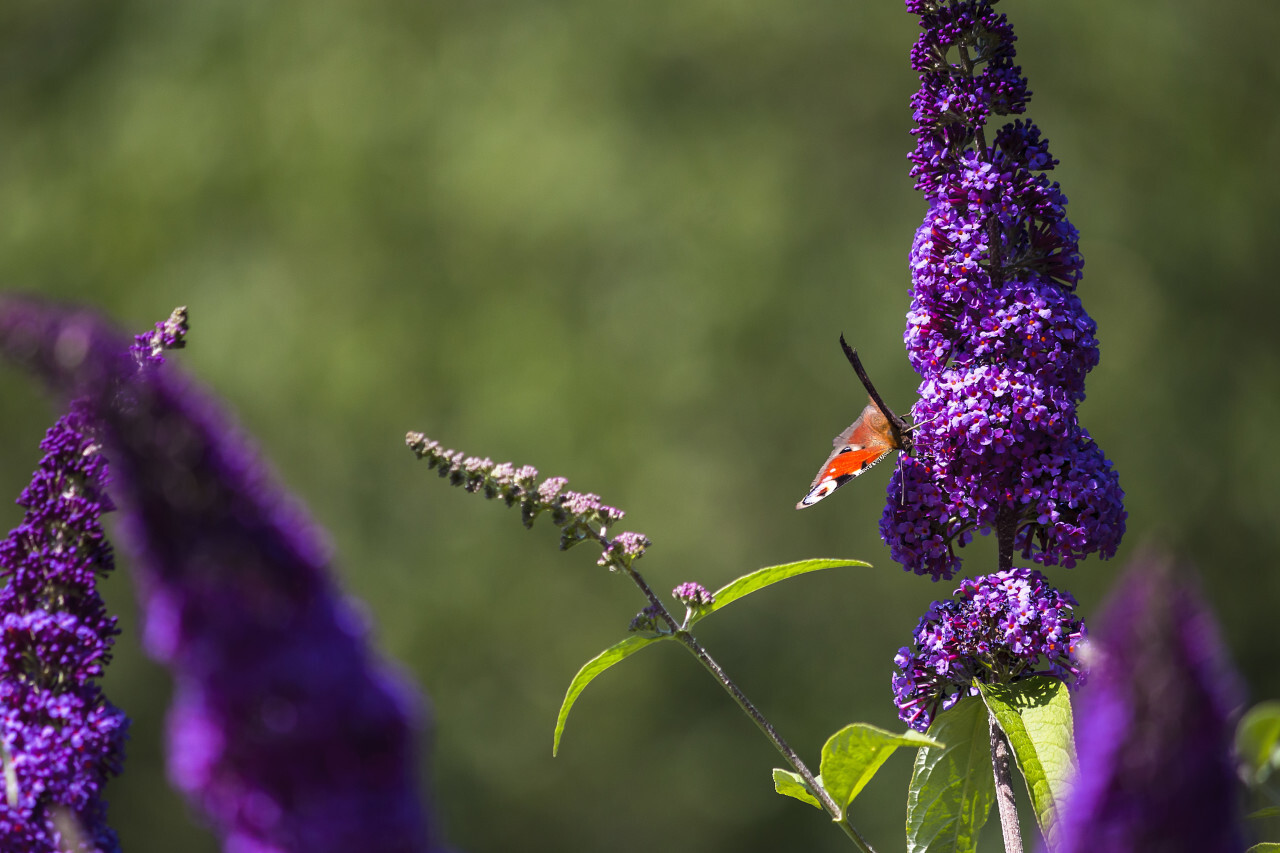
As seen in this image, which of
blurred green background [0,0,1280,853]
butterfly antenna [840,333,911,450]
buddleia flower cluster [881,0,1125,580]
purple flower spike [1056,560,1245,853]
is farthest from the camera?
blurred green background [0,0,1280,853]

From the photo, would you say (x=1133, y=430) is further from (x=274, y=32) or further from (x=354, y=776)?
(x=354, y=776)

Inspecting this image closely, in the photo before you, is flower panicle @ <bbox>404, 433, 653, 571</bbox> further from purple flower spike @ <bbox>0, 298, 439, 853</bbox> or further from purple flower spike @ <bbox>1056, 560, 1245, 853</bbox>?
purple flower spike @ <bbox>1056, 560, 1245, 853</bbox>

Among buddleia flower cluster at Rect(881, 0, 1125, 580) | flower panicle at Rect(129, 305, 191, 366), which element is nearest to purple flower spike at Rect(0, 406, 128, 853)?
flower panicle at Rect(129, 305, 191, 366)

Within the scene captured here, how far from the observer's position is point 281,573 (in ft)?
→ 2.58

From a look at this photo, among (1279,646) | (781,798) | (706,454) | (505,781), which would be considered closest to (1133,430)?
(1279,646)

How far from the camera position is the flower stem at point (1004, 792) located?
1.42 meters

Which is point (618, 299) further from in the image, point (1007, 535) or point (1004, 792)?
point (1004, 792)


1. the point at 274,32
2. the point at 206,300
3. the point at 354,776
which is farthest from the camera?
the point at 274,32

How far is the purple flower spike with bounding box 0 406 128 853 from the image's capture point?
3.92 feet

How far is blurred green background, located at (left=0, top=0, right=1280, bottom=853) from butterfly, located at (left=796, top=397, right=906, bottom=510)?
6.94 m

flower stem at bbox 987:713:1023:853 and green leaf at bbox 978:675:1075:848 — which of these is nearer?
flower stem at bbox 987:713:1023:853

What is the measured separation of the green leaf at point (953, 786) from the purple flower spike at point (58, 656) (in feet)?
3.18

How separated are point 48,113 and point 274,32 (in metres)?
2.09

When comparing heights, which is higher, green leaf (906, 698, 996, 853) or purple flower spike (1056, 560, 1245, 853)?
green leaf (906, 698, 996, 853)
